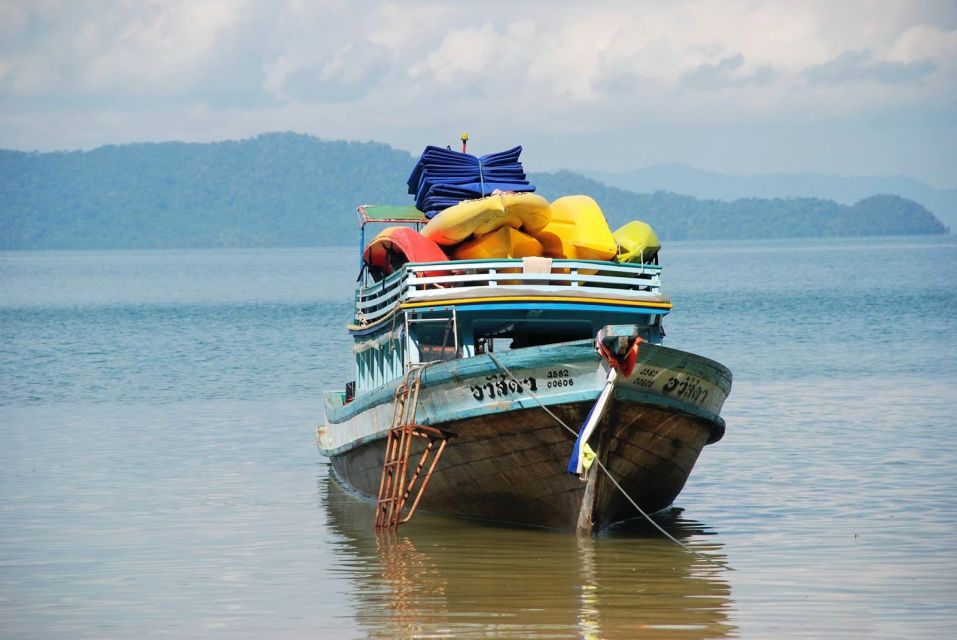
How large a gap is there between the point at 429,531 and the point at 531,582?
3.14 meters

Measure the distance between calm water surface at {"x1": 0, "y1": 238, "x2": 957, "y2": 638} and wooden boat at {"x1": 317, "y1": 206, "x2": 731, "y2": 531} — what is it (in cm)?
53

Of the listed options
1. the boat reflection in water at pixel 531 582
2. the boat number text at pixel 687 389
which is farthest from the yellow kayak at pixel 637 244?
the boat reflection in water at pixel 531 582

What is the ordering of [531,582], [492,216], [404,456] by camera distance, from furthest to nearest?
[492,216] < [404,456] < [531,582]

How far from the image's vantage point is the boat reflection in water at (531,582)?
537 inches

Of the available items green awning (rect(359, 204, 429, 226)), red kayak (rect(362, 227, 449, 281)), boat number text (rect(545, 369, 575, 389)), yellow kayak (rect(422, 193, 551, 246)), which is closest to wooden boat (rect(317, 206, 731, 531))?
boat number text (rect(545, 369, 575, 389))

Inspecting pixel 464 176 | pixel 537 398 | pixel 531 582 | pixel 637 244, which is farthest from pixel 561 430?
A: pixel 464 176

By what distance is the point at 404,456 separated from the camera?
1770 centimetres

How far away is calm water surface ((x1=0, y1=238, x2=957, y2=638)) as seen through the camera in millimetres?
14094

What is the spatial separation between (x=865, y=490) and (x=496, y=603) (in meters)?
8.15

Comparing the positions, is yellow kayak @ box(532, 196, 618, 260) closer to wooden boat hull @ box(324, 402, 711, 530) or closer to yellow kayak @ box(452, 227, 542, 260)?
yellow kayak @ box(452, 227, 542, 260)

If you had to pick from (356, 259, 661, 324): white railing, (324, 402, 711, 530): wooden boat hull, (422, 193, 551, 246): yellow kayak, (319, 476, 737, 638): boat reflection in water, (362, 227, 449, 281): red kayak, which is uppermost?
(422, 193, 551, 246): yellow kayak

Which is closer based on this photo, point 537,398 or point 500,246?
point 537,398

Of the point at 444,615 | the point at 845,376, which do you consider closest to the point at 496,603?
the point at 444,615

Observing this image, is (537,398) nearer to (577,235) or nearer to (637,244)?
(577,235)
